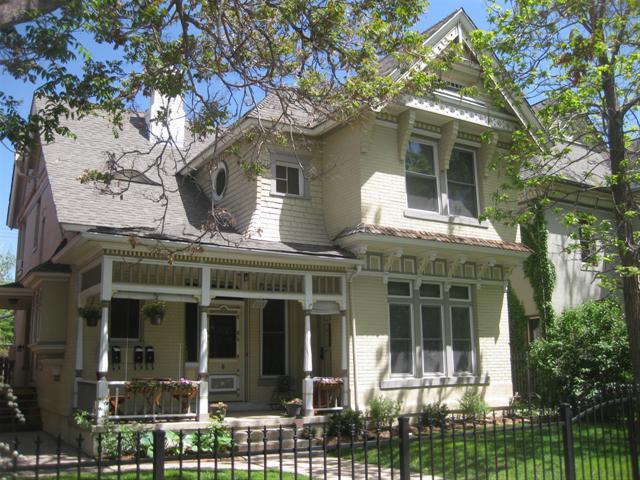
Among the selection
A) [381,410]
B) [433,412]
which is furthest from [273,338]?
[433,412]

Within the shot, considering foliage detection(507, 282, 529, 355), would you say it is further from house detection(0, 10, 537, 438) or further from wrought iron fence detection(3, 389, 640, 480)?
wrought iron fence detection(3, 389, 640, 480)

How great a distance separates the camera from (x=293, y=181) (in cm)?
1619

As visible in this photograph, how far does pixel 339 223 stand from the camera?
15641mm

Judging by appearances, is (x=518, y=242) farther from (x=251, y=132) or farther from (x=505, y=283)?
(x=251, y=132)

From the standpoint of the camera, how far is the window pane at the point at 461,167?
1688 centimetres

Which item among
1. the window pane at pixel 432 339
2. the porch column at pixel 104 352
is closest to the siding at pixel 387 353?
the window pane at pixel 432 339

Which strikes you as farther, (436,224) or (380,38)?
(436,224)

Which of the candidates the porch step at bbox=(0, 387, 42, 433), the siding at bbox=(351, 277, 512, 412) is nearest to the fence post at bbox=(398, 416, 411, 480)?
the siding at bbox=(351, 277, 512, 412)

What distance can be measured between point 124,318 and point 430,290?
24.2 ft

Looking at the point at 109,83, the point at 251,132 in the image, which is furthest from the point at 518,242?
the point at 109,83

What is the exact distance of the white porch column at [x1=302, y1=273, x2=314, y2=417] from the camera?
45.1 ft

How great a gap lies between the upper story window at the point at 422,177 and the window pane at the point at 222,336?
5.37 metres

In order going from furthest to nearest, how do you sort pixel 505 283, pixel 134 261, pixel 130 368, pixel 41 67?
pixel 505 283
pixel 130 368
pixel 134 261
pixel 41 67

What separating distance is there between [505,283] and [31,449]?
1193 centimetres
